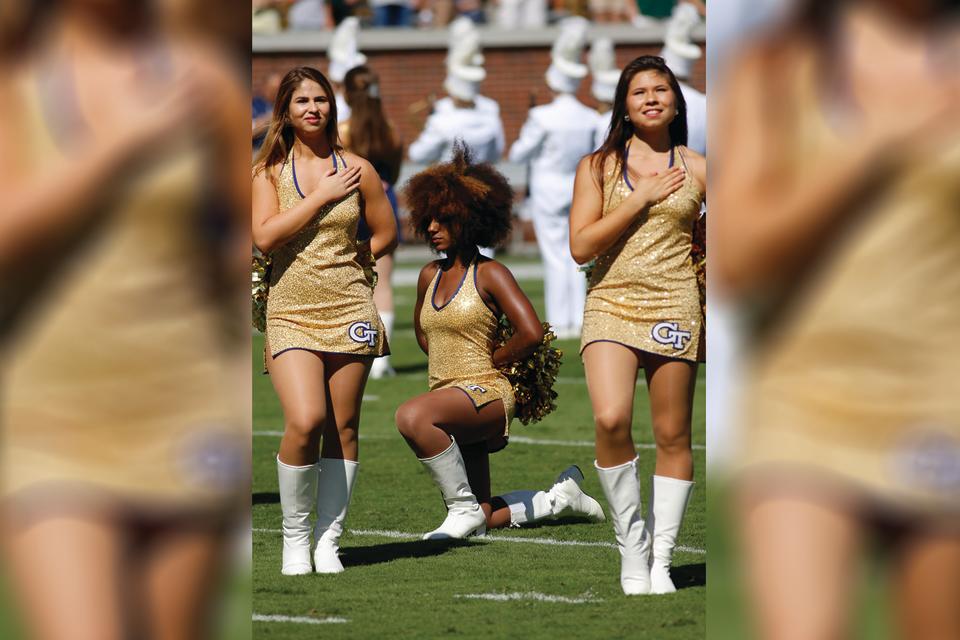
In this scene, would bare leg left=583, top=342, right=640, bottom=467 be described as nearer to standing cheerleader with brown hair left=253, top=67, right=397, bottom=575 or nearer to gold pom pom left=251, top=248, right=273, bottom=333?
standing cheerleader with brown hair left=253, top=67, right=397, bottom=575

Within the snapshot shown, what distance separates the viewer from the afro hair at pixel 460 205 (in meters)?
6.96

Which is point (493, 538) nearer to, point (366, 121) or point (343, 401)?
point (343, 401)

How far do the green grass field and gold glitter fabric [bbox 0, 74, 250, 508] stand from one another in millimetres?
3002

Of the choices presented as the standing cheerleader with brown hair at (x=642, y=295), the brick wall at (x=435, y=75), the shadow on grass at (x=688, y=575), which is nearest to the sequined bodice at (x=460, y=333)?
the shadow on grass at (x=688, y=575)

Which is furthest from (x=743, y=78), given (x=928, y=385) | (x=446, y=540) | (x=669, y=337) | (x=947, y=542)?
(x=446, y=540)

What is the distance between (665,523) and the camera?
220 inches

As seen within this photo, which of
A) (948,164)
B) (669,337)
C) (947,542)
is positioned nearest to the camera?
(948,164)

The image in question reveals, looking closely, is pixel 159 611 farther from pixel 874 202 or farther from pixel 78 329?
pixel 874 202

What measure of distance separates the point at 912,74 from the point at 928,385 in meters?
0.31

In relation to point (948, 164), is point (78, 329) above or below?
below

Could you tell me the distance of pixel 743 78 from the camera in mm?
1735

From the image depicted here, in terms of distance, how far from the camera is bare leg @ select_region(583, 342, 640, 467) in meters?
5.36

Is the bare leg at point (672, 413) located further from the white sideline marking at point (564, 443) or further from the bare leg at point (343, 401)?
the white sideline marking at point (564, 443)

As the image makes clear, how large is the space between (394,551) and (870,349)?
4961mm
